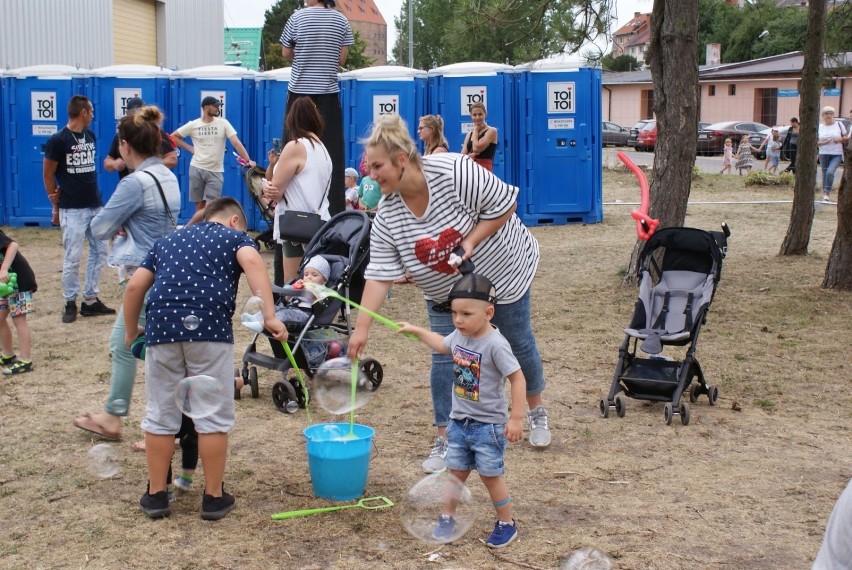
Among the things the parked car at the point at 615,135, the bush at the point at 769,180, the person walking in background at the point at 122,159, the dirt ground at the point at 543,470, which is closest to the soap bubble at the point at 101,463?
the dirt ground at the point at 543,470

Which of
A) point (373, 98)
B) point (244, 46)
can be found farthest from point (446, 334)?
point (244, 46)

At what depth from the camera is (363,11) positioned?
376 feet

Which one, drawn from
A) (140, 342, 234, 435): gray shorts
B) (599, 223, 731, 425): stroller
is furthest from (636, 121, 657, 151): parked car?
(140, 342, 234, 435): gray shorts

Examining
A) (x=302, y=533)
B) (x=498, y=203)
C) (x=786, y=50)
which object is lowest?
(x=302, y=533)

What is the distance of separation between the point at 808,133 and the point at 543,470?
26.5ft

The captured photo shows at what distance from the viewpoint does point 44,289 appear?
1016 cm

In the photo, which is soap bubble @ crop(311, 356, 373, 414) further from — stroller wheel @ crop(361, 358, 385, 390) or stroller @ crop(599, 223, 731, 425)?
stroller @ crop(599, 223, 731, 425)

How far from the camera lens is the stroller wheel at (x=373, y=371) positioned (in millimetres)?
6414

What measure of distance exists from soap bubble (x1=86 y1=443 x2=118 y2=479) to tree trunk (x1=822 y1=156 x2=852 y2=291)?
697cm

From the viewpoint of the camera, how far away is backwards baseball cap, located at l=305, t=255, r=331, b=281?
6.12m

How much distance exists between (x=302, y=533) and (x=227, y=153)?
11.0m

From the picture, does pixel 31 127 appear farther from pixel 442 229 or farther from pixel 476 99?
pixel 442 229

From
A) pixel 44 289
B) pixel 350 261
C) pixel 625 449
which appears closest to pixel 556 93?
pixel 44 289

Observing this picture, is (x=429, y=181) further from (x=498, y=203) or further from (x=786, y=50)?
(x=786, y=50)
